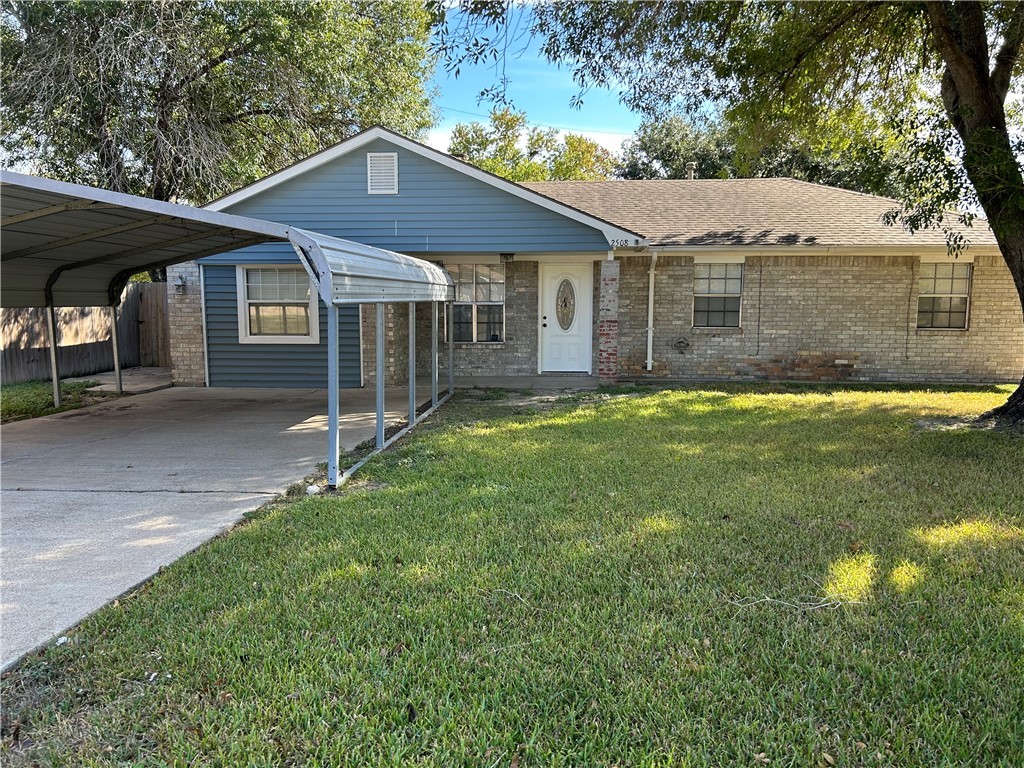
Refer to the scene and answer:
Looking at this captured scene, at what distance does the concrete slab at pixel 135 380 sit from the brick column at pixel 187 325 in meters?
0.58

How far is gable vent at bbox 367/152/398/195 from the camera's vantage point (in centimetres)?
1160

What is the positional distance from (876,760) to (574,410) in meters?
7.51

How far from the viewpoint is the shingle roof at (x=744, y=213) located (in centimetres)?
1252

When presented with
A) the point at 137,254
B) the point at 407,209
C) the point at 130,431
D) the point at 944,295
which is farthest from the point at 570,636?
the point at 944,295

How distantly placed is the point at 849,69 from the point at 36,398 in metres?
14.5

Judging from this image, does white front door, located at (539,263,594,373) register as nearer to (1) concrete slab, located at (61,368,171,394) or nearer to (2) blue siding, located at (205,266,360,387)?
(2) blue siding, located at (205,266,360,387)

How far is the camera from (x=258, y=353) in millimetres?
12609

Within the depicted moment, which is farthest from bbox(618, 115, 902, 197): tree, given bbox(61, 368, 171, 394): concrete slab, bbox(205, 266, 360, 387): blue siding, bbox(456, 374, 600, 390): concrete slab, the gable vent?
bbox(61, 368, 171, 394): concrete slab

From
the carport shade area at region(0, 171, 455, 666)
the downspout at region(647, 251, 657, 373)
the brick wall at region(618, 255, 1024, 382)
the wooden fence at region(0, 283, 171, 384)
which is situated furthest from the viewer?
the wooden fence at region(0, 283, 171, 384)

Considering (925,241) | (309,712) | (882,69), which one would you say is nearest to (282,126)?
(882,69)

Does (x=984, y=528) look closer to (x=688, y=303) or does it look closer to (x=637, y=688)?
(x=637, y=688)

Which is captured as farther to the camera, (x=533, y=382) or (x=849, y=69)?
(x=533, y=382)

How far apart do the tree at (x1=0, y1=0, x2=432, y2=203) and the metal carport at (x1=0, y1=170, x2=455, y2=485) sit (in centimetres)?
596

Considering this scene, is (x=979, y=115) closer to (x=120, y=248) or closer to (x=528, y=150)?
(x=120, y=248)
